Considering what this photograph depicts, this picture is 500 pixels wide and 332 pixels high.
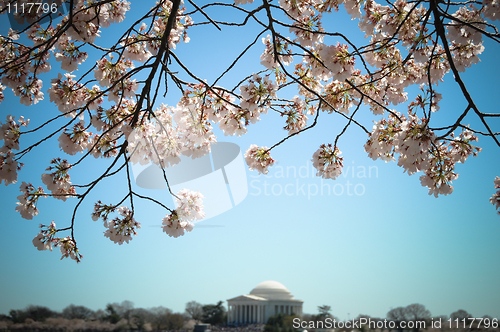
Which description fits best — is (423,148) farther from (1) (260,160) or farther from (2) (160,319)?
(2) (160,319)

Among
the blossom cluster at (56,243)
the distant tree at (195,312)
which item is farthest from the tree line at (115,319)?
the blossom cluster at (56,243)

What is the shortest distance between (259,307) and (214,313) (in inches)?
344

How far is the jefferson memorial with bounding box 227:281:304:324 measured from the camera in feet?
163

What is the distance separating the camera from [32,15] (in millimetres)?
2322

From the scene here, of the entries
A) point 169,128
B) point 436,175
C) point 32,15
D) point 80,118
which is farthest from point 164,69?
point 436,175

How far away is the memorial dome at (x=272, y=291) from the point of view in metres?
53.3

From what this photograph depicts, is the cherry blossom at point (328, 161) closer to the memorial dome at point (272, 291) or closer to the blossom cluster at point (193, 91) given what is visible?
the blossom cluster at point (193, 91)

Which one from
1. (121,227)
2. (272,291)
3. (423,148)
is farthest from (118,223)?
(272,291)

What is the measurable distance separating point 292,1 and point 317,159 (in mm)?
1226

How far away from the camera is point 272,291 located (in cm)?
5494

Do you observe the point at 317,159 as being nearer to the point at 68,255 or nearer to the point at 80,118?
the point at 80,118

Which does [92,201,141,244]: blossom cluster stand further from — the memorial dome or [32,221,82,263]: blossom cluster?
the memorial dome

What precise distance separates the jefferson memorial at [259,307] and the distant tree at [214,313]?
2194 mm

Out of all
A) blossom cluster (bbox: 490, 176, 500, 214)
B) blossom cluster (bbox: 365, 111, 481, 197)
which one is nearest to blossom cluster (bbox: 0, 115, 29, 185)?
blossom cluster (bbox: 365, 111, 481, 197)
